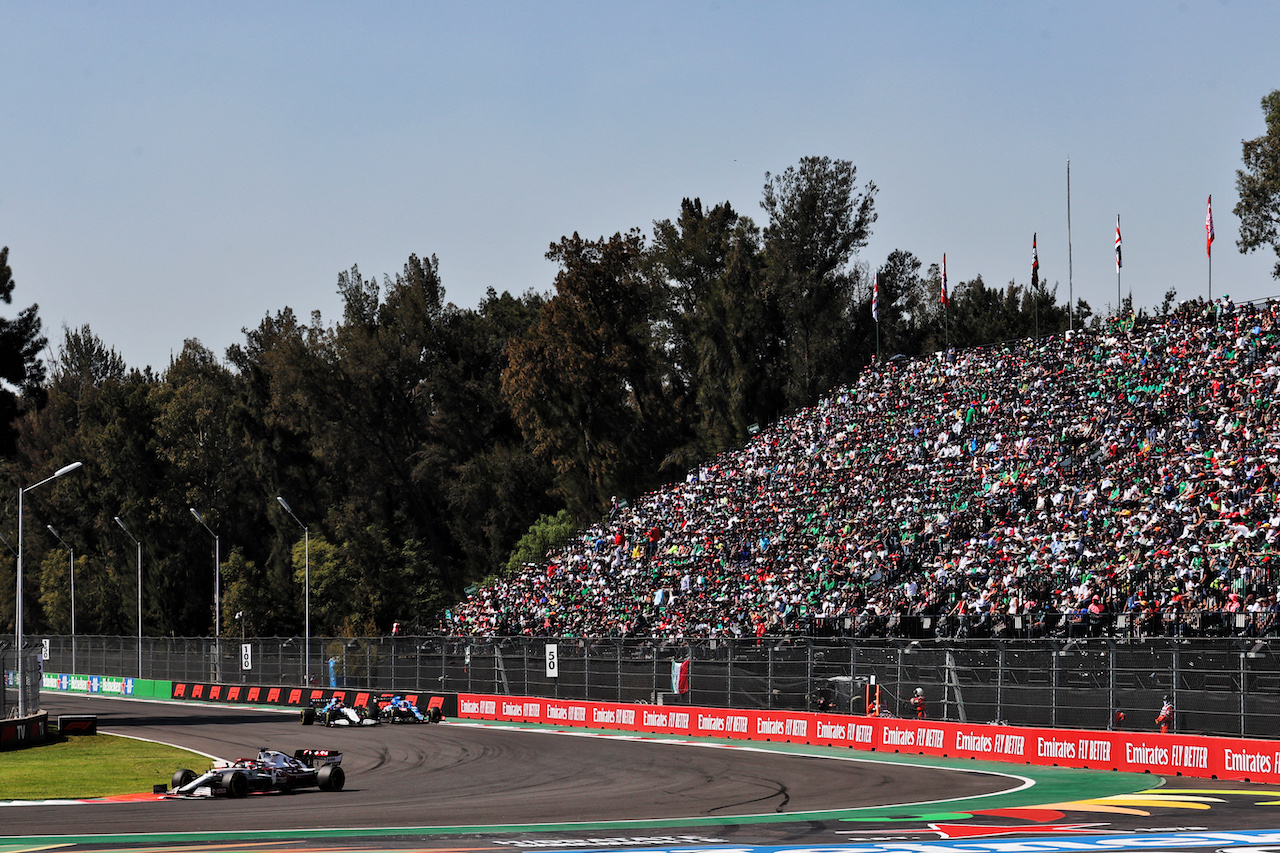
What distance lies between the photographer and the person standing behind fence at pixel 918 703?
96.9 feet

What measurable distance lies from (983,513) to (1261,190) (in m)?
25.9

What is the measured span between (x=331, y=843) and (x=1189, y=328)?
37.5 metres

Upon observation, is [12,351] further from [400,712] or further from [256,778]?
[256,778]

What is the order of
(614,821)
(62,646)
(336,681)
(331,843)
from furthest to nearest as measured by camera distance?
1. (62,646)
2. (336,681)
3. (614,821)
4. (331,843)

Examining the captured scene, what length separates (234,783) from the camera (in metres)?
21.1

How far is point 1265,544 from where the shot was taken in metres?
32.9

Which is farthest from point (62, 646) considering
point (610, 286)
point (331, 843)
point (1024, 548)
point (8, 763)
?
point (331, 843)

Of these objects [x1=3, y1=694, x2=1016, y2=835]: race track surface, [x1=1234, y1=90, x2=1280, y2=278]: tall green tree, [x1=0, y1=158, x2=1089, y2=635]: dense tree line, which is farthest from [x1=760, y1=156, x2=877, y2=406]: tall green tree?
[x1=3, y1=694, x2=1016, y2=835]: race track surface

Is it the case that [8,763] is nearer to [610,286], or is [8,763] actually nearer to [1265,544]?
[1265,544]

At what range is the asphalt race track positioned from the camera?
50.8 feet

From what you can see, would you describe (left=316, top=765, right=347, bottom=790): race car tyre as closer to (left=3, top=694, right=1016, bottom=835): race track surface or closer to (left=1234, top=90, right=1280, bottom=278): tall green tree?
(left=3, top=694, right=1016, bottom=835): race track surface

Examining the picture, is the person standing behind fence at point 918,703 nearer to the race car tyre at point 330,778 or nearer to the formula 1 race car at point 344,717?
the race car tyre at point 330,778

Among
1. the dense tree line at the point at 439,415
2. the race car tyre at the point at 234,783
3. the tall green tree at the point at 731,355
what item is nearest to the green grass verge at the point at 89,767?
the race car tyre at the point at 234,783

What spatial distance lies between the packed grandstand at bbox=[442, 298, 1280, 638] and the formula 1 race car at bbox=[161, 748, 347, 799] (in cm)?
1892
